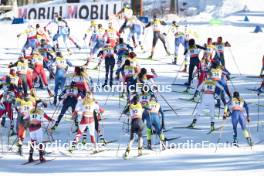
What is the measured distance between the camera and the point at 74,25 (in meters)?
38.2

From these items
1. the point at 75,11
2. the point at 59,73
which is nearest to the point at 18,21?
the point at 75,11

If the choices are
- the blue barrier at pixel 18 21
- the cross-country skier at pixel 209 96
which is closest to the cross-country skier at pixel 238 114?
the cross-country skier at pixel 209 96

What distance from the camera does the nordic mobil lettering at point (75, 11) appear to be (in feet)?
132

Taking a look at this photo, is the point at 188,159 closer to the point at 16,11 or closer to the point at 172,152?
the point at 172,152

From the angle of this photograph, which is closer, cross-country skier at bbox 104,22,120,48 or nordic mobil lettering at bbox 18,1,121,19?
cross-country skier at bbox 104,22,120,48

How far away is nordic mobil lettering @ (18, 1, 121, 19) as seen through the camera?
40125 millimetres

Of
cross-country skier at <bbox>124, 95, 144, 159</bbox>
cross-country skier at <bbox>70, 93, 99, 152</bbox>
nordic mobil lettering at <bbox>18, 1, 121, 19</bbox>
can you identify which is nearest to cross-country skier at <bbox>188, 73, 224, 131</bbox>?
cross-country skier at <bbox>124, 95, 144, 159</bbox>

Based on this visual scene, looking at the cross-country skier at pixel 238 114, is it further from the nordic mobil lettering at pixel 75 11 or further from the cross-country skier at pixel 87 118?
the nordic mobil lettering at pixel 75 11

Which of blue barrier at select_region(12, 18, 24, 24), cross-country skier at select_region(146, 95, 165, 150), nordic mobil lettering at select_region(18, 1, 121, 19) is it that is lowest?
cross-country skier at select_region(146, 95, 165, 150)

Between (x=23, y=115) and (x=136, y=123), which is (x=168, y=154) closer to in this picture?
Result: (x=136, y=123)

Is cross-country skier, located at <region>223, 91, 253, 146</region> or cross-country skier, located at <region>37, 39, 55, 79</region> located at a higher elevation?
cross-country skier, located at <region>37, 39, 55, 79</region>

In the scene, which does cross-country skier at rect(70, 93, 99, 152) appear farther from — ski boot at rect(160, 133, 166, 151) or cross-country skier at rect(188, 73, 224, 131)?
cross-country skier at rect(188, 73, 224, 131)

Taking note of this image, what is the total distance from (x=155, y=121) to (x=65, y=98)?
329cm

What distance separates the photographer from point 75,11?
134 feet
